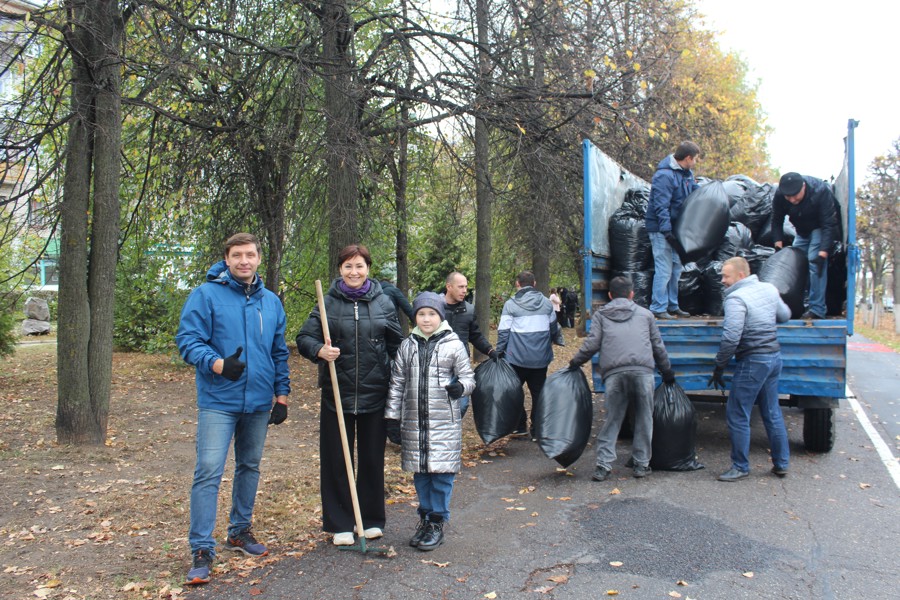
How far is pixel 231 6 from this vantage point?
24.2 ft

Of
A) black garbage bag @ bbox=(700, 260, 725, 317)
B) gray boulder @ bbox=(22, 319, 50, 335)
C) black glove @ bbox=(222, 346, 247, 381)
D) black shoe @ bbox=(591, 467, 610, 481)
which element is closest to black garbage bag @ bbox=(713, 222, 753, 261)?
black garbage bag @ bbox=(700, 260, 725, 317)


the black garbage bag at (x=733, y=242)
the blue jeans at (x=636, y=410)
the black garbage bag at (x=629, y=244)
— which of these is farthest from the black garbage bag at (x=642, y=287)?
the blue jeans at (x=636, y=410)

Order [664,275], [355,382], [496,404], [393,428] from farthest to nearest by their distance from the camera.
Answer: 1. [664,275]
2. [496,404]
3. [393,428]
4. [355,382]

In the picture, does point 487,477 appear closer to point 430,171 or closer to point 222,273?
point 222,273

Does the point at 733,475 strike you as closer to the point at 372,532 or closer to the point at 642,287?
the point at 642,287

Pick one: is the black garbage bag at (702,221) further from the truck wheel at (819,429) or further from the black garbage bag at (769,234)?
the truck wheel at (819,429)

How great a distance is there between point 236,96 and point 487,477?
210 inches

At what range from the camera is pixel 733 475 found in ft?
18.4

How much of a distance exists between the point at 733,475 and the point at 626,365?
120cm

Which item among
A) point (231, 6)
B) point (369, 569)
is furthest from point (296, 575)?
point (231, 6)

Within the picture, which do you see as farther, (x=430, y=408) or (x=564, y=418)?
(x=564, y=418)

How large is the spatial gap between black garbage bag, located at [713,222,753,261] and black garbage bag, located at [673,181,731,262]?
1.04 feet

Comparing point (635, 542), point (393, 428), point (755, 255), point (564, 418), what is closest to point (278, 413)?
point (393, 428)

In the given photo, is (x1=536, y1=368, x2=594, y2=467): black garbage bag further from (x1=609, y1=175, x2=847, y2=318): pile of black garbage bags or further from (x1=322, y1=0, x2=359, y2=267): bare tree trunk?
(x1=322, y1=0, x2=359, y2=267): bare tree trunk
